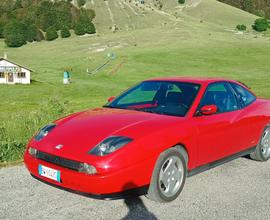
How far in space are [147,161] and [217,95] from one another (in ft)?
6.56

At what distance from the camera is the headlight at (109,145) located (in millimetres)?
4387

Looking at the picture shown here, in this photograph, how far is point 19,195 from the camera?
Result: 483 centimetres

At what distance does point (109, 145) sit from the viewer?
4445 mm

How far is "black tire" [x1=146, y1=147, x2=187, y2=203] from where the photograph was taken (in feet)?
15.1

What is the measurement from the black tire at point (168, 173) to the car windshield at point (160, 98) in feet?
2.07

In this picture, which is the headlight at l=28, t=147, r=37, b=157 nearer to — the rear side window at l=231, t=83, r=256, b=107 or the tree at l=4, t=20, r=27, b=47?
the rear side window at l=231, t=83, r=256, b=107

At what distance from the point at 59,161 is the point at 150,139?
1066 mm

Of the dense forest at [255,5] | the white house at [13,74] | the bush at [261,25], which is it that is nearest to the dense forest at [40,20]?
the bush at [261,25]

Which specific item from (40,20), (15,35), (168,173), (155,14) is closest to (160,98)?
(168,173)

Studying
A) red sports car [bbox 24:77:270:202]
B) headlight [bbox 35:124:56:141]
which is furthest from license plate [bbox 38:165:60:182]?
headlight [bbox 35:124:56:141]

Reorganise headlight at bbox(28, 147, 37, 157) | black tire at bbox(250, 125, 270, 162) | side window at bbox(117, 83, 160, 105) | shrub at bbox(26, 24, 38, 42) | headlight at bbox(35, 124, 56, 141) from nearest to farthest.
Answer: headlight at bbox(28, 147, 37, 157)
headlight at bbox(35, 124, 56, 141)
side window at bbox(117, 83, 160, 105)
black tire at bbox(250, 125, 270, 162)
shrub at bbox(26, 24, 38, 42)

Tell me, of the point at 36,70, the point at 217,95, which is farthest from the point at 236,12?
the point at 217,95

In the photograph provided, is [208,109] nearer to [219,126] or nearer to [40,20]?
[219,126]

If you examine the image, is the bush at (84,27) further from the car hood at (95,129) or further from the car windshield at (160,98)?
the car hood at (95,129)
